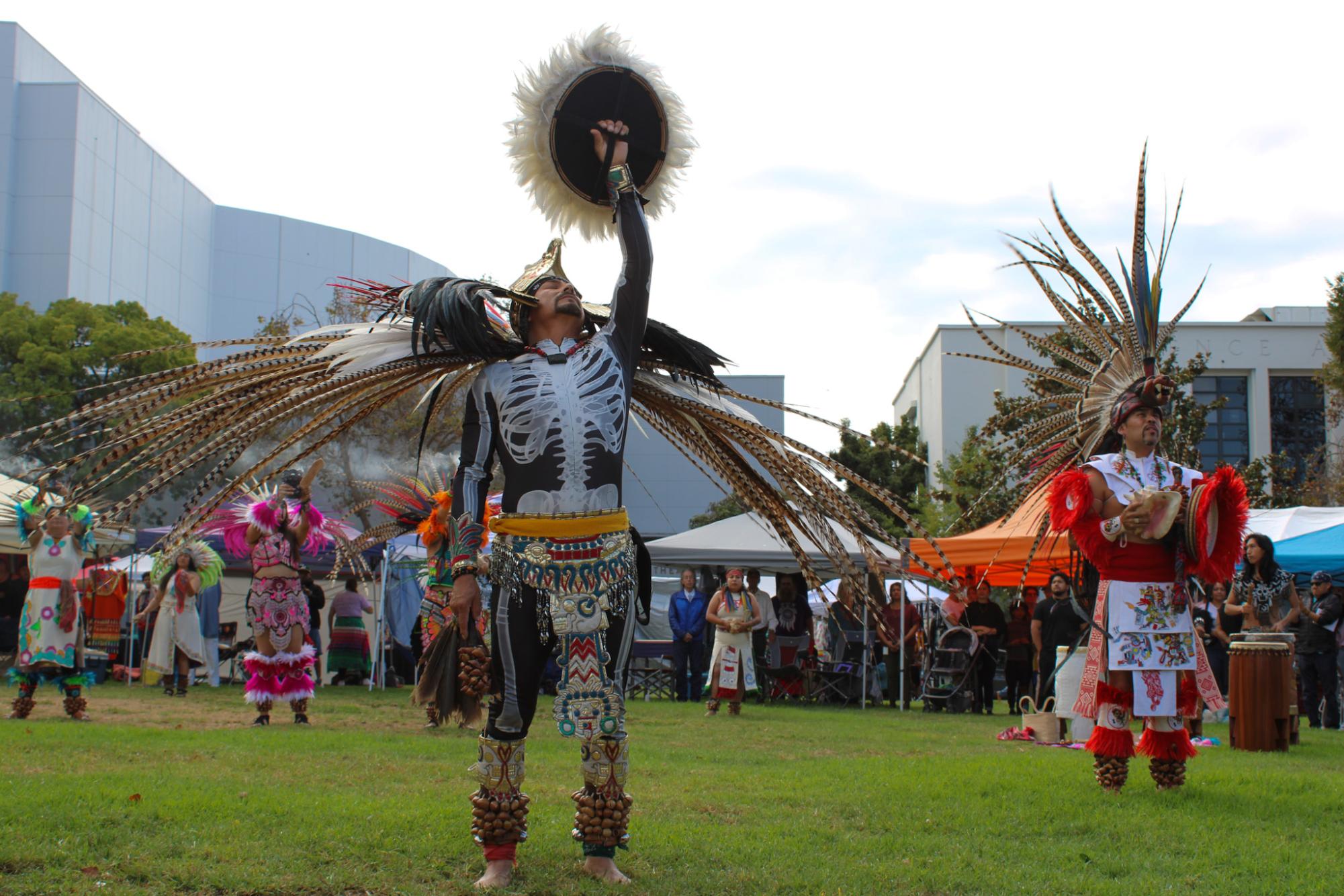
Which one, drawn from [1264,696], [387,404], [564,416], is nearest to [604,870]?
[564,416]

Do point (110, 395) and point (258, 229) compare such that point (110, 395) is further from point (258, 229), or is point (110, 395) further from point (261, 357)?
point (258, 229)

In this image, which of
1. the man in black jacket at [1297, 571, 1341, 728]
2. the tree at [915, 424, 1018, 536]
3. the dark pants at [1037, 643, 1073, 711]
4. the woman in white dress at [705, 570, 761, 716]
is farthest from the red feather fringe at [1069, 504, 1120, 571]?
the man in black jacket at [1297, 571, 1341, 728]

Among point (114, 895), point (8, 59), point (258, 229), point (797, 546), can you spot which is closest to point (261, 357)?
point (114, 895)

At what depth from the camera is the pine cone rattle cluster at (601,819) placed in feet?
13.8

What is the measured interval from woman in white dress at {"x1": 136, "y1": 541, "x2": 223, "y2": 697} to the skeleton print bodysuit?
11.4 metres

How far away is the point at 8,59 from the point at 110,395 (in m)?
A: 36.1

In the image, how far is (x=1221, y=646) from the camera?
13656 millimetres

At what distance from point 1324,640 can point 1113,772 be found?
27.1 feet

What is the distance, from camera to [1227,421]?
3869 cm

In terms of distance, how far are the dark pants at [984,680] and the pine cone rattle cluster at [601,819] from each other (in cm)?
1153

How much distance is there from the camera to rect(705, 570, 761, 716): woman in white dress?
13.0 m

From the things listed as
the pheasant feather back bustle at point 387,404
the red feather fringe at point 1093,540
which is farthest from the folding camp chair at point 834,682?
the pheasant feather back bustle at point 387,404

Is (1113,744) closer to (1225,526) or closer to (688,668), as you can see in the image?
(1225,526)

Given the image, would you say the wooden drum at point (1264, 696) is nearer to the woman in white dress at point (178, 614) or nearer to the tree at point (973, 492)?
the tree at point (973, 492)
